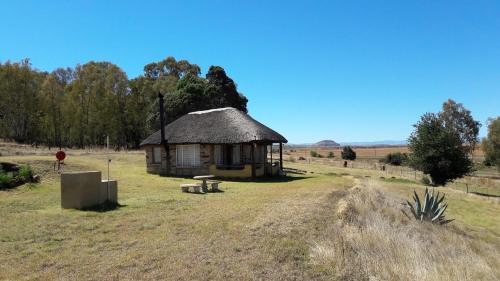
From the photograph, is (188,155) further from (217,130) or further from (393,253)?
(393,253)

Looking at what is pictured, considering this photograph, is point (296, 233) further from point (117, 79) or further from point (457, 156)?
point (117, 79)

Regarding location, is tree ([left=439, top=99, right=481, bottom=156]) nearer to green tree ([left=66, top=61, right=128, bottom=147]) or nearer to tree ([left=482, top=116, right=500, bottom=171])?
tree ([left=482, top=116, right=500, bottom=171])

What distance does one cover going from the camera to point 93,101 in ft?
158

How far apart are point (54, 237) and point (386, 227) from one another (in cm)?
762

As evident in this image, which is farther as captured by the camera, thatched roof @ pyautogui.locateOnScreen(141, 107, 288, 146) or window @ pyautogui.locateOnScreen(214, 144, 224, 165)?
window @ pyautogui.locateOnScreen(214, 144, 224, 165)

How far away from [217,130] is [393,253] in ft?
60.6

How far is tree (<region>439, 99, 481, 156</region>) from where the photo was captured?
68.8m

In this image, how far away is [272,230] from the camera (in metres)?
8.73

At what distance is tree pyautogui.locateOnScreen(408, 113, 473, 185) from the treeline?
22.3 metres

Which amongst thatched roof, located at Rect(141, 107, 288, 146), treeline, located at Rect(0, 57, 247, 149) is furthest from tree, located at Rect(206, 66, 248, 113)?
thatched roof, located at Rect(141, 107, 288, 146)

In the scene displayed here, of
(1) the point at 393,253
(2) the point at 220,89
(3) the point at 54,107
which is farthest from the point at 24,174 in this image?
(3) the point at 54,107

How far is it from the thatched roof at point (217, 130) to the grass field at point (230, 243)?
1071 centimetres

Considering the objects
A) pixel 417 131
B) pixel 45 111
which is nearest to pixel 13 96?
pixel 45 111

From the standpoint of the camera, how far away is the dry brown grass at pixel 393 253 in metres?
6.50
